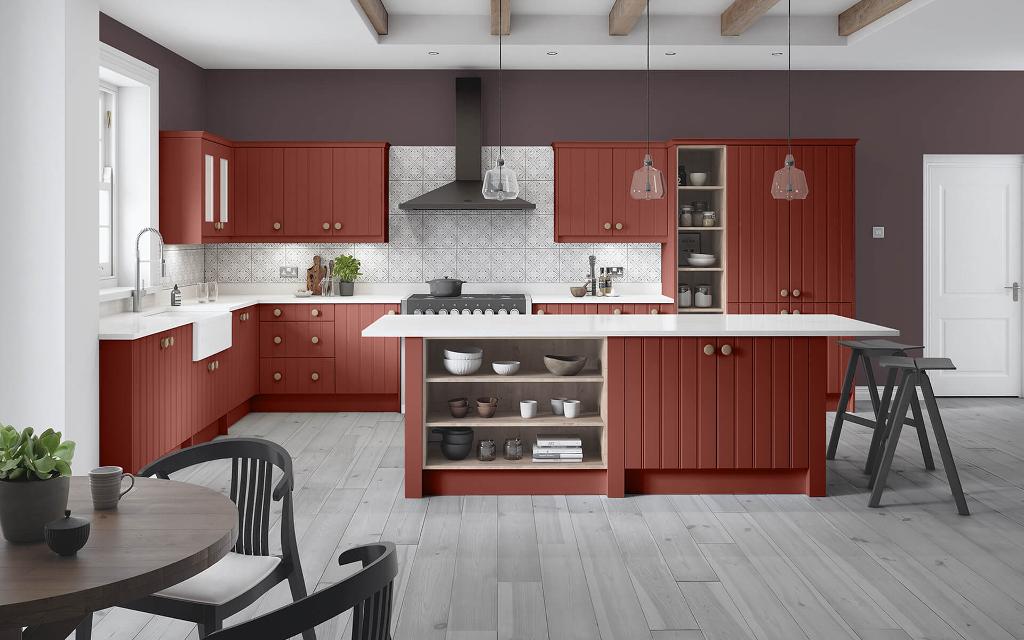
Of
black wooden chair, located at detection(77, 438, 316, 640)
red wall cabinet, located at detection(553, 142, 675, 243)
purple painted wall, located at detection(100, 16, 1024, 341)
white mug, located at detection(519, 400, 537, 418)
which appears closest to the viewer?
black wooden chair, located at detection(77, 438, 316, 640)

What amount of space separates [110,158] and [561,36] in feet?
10.9

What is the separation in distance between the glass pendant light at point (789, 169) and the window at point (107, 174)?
14.3 ft

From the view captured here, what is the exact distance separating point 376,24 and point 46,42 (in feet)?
7.88

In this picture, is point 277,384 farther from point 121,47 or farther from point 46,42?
point 46,42

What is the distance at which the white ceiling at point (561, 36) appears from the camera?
5.34m

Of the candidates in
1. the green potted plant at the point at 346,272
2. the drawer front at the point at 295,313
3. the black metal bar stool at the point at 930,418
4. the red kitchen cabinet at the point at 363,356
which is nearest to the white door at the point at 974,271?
the black metal bar stool at the point at 930,418

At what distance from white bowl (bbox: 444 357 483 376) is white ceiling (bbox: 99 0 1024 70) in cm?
238

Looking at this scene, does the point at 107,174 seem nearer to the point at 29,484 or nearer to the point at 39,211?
the point at 39,211

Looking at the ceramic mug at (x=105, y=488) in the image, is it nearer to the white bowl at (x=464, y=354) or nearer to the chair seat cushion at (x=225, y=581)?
the chair seat cushion at (x=225, y=581)

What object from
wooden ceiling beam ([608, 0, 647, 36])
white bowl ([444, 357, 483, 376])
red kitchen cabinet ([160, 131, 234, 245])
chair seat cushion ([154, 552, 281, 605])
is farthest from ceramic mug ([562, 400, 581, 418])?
red kitchen cabinet ([160, 131, 234, 245])

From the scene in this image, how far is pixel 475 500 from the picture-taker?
4.23 meters

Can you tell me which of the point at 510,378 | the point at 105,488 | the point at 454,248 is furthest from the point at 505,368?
the point at 454,248

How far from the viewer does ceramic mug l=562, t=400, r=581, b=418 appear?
14.2 ft

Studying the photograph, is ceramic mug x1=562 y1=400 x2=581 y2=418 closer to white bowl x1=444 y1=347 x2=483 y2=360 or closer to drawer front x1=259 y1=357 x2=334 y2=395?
white bowl x1=444 y1=347 x2=483 y2=360
